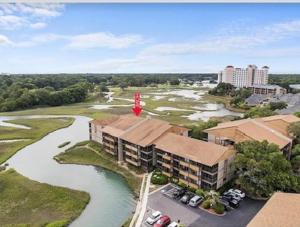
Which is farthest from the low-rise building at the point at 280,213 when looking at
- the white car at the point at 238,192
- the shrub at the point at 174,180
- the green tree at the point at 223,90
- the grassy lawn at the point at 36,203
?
the green tree at the point at 223,90

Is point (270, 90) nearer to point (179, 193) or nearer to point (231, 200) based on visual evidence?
point (231, 200)

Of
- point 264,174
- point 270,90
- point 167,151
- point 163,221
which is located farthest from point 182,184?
point 270,90

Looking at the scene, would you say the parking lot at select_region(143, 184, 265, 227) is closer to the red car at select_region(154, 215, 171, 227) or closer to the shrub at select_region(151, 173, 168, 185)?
the red car at select_region(154, 215, 171, 227)

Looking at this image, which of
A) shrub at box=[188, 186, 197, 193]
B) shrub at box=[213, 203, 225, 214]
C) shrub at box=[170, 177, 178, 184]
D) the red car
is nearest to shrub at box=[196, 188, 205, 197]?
shrub at box=[188, 186, 197, 193]

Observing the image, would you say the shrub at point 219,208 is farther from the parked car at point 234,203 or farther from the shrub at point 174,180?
the shrub at point 174,180

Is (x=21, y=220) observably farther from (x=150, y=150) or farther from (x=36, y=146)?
(x=36, y=146)
